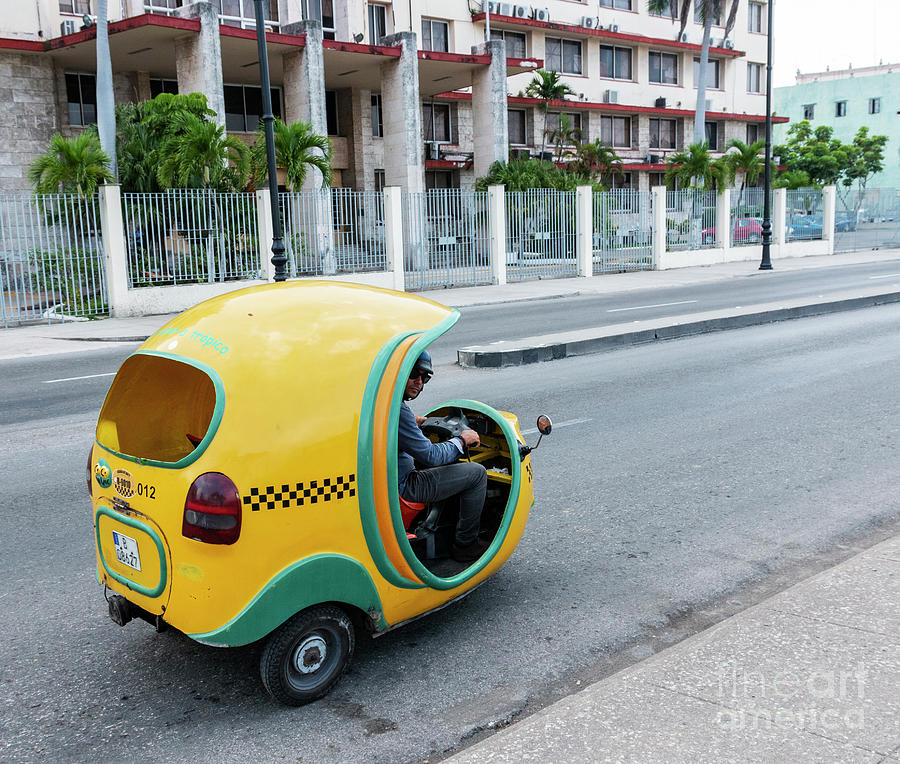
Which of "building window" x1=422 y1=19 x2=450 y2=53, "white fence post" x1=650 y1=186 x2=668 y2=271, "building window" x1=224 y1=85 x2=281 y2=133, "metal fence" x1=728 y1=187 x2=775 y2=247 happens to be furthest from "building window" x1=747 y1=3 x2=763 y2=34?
"building window" x1=224 y1=85 x2=281 y2=133

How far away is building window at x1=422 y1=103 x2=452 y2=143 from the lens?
41.1 m

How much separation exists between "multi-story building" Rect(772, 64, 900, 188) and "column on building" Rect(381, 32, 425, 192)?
54.1 m

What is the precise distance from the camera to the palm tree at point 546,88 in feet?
139

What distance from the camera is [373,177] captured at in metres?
38.1

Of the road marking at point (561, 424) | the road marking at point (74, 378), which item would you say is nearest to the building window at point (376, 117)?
the road marking at point (74, 378)

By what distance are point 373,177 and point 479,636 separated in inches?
1391

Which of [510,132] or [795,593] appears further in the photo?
[510,132]

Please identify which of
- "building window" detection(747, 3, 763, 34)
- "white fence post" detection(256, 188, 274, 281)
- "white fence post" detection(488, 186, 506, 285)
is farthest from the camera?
"building window" detection(747, 3, 763, 34)

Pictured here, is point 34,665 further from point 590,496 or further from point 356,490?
point 590,496

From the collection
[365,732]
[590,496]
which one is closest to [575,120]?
[590,496]

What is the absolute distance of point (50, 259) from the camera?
19.0 m

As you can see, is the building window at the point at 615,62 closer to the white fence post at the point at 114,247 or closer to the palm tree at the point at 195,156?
the palm tree at the point at 195,156

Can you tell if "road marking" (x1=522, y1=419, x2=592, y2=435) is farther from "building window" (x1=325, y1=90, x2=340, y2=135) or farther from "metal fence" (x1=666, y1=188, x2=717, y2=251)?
"building window" (x1=325, y1=90, x2=340, y2=135)

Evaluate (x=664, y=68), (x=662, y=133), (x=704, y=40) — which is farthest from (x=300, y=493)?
(x=664, y=68)
